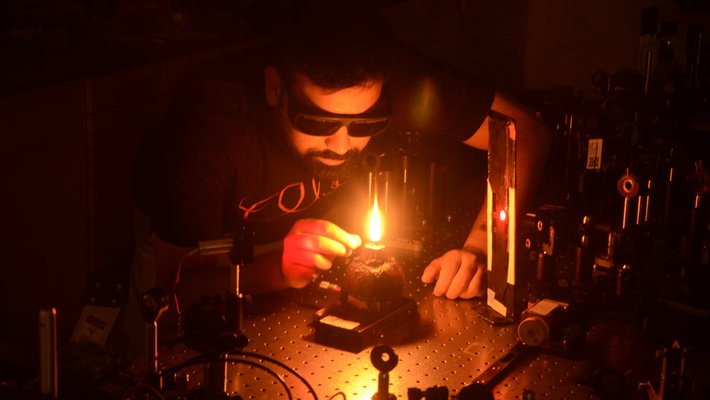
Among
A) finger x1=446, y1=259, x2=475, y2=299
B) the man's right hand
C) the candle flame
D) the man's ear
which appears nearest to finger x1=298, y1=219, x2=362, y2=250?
the man's right hand

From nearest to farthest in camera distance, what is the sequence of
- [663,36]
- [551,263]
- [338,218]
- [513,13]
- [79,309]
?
[551,263], [338,218], [663,36], [79,309], [513,13]

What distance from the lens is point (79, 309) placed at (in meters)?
2.83

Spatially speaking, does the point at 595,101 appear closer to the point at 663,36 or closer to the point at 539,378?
the point at 663,36

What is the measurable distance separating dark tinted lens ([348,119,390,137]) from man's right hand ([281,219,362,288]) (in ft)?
0.71

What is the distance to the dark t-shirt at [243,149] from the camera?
1935mm

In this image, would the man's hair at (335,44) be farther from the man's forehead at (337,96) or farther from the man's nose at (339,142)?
the man's nose at (339,142)

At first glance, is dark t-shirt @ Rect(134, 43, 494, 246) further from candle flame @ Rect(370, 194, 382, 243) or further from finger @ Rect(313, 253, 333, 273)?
candle flame @ Rect(370, 194, 382, 243)

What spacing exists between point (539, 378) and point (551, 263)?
380mm

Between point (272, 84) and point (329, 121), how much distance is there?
0.30m

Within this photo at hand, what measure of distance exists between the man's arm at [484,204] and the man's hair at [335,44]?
1.09 feet

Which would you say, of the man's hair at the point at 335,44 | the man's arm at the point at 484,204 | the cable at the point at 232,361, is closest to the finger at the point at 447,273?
the man's arm at the point at 484,204

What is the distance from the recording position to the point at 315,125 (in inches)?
72.2

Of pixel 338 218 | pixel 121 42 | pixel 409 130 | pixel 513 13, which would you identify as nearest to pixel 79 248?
pixel 121 42

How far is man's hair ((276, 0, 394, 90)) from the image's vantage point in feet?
6.03
